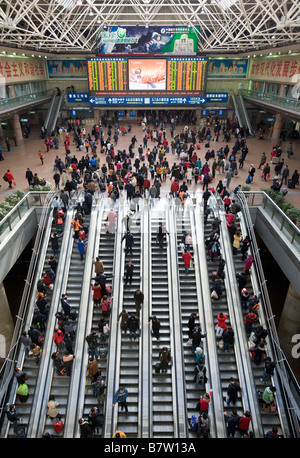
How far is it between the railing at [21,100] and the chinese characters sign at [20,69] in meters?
1.72

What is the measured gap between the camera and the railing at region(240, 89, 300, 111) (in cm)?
2208

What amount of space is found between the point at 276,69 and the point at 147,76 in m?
11.9

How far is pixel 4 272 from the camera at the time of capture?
12.2m

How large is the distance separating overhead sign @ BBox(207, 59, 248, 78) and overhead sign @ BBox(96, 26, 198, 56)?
8.07 m

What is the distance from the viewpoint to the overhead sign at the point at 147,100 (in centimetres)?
3169

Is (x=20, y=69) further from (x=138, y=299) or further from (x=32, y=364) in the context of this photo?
(x=32, y=364)

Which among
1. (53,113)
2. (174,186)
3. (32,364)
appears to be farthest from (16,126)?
(32,364)

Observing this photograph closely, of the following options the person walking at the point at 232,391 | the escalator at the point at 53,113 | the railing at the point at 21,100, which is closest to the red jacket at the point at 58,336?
the person walking at the point at 232,391

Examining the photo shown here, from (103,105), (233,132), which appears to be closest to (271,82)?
(233,132)

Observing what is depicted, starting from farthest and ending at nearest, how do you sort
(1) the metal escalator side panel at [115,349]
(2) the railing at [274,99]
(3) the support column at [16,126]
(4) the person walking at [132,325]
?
(3) the support column at [16,126] < (2) the railing at [274,99] < (4) the person walking at [132,325] < (1) the metal escalator side panel at [115,349]

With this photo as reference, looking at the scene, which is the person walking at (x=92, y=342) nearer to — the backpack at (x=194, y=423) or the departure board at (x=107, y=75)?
the backpack at (x=194, y=423)

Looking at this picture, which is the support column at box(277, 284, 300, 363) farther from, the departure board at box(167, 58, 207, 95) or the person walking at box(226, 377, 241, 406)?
the departure board at box(167, 58, 207, 95)

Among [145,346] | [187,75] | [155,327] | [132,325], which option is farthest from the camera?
[187,75]

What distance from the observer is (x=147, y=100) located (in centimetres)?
3167
